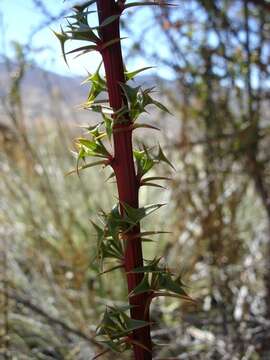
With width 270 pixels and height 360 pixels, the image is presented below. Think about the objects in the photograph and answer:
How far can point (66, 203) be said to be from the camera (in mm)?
2844

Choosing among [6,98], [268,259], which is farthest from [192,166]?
[6,98]

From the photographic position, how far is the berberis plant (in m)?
0.46

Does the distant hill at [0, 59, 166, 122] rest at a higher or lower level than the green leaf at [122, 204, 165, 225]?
higher

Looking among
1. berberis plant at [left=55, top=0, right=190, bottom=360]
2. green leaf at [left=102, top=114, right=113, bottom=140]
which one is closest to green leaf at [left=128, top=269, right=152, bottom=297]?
berberis plant at [left=55, top=0, right=190, bottom=360]

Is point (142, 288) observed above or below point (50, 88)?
below

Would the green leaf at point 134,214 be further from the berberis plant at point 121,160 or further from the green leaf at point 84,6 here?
the green leaf at point 84,6

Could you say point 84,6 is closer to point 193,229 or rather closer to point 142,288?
point 142,288

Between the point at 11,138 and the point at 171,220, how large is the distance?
0.81 metres

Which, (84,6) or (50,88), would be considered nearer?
(84,6)

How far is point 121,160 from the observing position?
19.0 inches

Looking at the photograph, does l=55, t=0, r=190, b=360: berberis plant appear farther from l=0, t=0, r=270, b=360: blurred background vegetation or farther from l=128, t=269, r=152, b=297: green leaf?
l=0, t=0, r=270, b=360: blurred background vegetation

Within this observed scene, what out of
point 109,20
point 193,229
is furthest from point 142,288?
point 193,229

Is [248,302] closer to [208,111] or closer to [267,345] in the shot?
[267,345]

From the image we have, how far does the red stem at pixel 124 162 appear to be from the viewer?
45 centimetres
